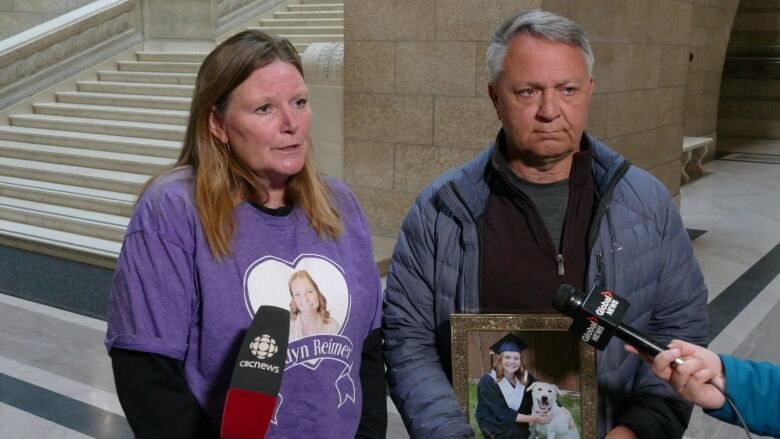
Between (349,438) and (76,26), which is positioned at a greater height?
(76,26)

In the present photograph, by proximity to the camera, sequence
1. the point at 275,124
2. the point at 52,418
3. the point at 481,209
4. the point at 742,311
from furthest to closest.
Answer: the point at 742,311 < the point at 52,418 < the point at 481,209 < the point at 275,124

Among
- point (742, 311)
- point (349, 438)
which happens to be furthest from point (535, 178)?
point (742, 311)

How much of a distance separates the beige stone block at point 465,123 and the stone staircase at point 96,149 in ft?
10.5

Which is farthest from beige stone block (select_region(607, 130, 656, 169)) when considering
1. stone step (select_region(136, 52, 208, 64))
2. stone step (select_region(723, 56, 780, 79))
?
stone step (select_region(723, 56, 780, 79))

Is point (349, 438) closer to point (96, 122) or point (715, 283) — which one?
point (715, 283)

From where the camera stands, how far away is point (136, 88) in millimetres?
11961

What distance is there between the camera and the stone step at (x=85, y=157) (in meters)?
9.73

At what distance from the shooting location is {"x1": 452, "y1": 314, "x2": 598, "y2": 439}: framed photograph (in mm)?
1906

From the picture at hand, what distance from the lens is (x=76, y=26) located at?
12555mm

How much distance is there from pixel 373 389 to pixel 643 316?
2.17 ft

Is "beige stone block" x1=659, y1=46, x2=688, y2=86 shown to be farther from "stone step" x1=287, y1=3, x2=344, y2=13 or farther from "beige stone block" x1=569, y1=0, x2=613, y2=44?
"stone step" x1=287, y1=3, x2=344, y2=13

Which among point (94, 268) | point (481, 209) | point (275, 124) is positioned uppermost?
point (275, 124)

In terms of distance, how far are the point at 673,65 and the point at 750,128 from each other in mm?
10638

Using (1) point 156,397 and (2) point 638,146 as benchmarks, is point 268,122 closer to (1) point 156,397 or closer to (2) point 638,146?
(1) point 156,397
